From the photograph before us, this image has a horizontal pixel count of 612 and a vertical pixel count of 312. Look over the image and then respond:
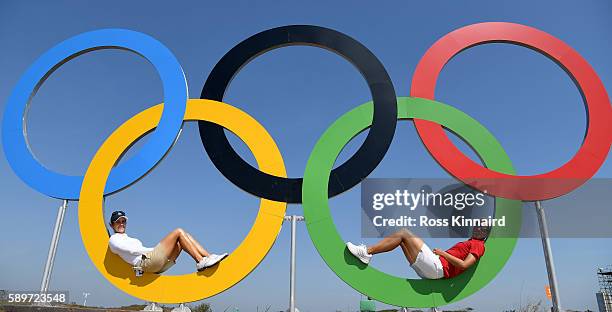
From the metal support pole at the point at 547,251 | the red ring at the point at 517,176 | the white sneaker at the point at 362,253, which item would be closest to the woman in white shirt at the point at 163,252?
the white sneaker at the point at 362,253

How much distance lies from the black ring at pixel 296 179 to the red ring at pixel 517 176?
19.3 inches

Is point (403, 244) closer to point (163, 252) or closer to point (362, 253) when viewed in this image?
point (362, 253)

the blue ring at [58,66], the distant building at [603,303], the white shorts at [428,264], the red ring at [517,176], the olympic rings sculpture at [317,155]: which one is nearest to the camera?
the white shorts at [428,264]

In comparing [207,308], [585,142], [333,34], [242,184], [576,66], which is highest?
[333,34]

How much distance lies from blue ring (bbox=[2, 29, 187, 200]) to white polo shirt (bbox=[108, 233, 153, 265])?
0.83 metres

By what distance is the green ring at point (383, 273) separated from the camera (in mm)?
5184

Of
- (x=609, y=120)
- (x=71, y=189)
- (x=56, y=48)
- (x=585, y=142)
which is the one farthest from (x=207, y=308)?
(x=609, y=120)

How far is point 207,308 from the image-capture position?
252 inches

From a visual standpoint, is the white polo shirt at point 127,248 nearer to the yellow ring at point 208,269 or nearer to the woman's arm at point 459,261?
the yellow ring at point 208,269

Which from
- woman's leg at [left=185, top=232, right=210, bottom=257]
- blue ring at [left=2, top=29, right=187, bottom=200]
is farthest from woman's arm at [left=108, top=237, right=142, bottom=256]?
blue ring at [left=2, top=29, right=187, bottom=200]

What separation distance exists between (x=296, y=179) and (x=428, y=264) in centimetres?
190

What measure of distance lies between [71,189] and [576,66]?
7.11 m

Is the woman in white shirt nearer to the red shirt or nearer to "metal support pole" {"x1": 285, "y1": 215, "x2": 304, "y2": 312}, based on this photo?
"metal support pole" {"x1": 285, "y1": 215, "x2": 304, "y2": 312}

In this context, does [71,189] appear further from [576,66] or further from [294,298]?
[576,66]
